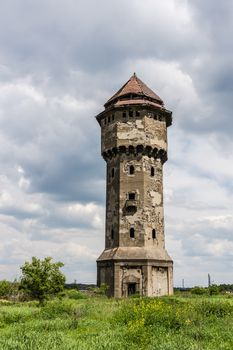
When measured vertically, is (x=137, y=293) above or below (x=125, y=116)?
below

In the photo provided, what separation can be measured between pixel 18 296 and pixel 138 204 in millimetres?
15143

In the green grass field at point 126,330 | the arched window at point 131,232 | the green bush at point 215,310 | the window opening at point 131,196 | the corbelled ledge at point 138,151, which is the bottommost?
the green grass field at point 126,330

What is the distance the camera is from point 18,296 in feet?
129

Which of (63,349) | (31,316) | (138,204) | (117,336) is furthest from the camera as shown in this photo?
(138,204)

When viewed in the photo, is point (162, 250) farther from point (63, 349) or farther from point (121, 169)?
point (63, 349)

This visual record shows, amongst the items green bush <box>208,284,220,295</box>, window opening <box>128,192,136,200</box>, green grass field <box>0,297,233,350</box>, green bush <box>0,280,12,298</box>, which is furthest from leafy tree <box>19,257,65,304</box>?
green bush <box>208,284,220,295</box>

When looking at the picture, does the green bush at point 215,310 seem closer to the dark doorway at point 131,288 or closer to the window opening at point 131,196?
the dark doorway at point 131,288

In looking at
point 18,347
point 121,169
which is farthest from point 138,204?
point 18,347

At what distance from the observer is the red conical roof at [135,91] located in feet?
125

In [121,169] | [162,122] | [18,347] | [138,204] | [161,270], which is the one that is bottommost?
[18,347]

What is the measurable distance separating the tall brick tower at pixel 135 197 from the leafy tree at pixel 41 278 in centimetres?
644

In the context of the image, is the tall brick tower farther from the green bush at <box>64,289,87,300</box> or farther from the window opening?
the green bush at <box>64,289,87,300</box>

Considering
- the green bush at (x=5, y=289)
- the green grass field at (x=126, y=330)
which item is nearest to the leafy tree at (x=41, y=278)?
the green grass field at (x=126, y=330)

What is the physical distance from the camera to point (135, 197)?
35.3m
